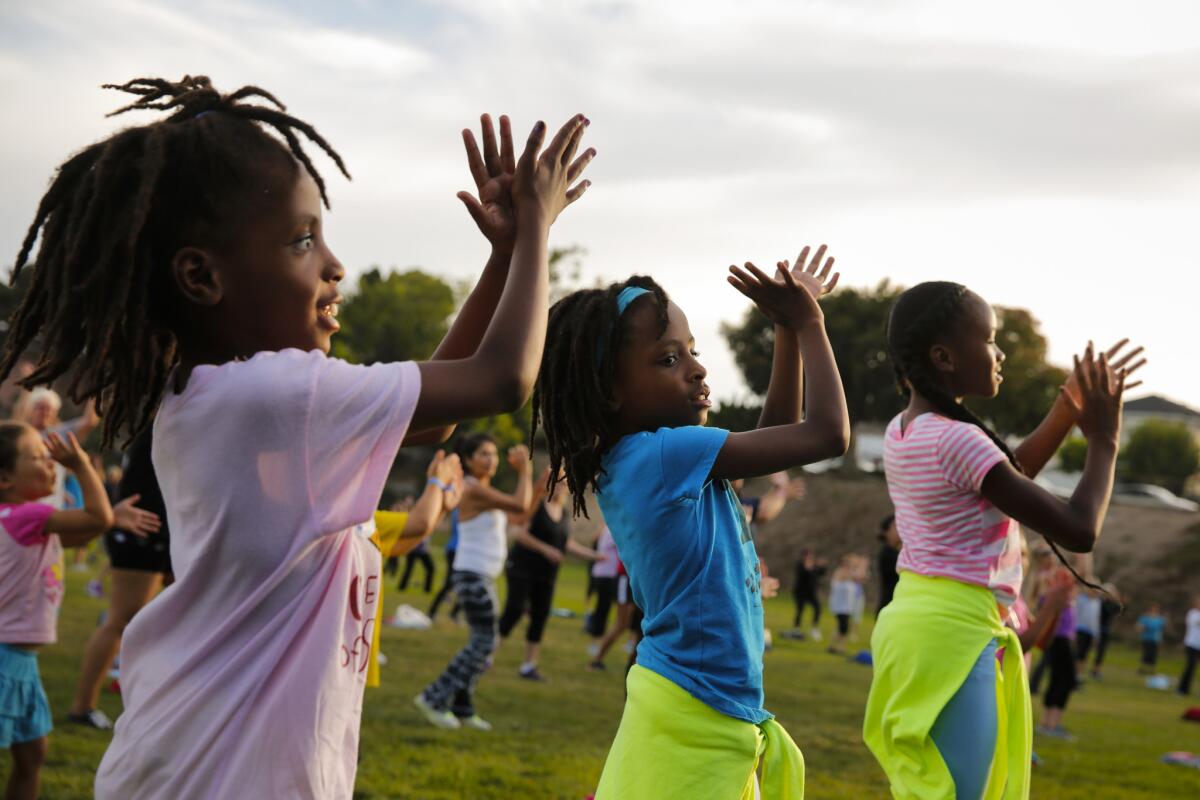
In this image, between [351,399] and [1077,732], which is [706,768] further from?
[1077,732]

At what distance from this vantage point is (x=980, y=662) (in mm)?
3727

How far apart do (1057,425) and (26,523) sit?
4416mm

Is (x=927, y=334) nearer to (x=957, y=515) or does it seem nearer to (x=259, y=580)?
(x=957, y=515)

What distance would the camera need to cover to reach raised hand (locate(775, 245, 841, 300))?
3287mm

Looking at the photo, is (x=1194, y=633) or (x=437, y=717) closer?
(x=437, y=717)

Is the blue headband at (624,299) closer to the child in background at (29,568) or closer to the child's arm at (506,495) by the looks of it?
the child in background at (29,568)

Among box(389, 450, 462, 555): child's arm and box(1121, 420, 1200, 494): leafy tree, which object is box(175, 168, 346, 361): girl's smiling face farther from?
box(1121, 420, 1200, 494): leafy tree

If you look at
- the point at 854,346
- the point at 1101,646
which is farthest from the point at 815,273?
the point at 854,346

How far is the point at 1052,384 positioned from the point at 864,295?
25.9ft

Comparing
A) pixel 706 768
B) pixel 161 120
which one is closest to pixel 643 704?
pixel 706 768

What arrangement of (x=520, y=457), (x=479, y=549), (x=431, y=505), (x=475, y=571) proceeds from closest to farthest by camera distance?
(x=431, y=505) → (x=520, y=457) → (x=475, y=571) → (x=479, y=549)

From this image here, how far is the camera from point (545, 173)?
6.93ft

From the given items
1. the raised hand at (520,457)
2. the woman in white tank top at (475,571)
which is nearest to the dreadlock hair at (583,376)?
the woman in white tank top at (475,571)

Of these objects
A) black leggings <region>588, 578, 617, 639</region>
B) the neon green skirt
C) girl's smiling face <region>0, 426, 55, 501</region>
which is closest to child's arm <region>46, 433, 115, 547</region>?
girl's smiling face <region>0, 426, 55, 501</region>
